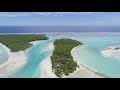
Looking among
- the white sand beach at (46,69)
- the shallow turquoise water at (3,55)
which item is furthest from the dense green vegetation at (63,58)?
the shallow turquoise water at (3,55)

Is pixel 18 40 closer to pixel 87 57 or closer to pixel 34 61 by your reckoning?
pixel 34 61

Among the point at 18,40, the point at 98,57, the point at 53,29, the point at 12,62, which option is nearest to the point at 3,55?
the point at 12,62

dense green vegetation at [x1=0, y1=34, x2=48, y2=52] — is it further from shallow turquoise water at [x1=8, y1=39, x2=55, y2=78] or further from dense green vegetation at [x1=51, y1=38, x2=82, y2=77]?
dense green vegetation at [x1=51, y1=38, x2=82, y2=77]

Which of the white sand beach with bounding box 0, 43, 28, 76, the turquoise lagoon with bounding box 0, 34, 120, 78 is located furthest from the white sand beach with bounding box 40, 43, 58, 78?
the white sand beach with bounding box 0, 43, 28, 76

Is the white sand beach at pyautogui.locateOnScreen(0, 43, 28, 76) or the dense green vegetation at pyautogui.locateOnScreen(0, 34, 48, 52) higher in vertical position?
the dense green vegetation at pyautogui.locateOnScreen(0, 34, 48, 52)

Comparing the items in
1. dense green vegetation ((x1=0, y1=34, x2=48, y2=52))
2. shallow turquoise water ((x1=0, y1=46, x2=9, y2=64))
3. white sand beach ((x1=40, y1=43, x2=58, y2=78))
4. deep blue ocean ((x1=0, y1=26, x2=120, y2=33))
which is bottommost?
white sand beach ((x1=40, y1=43, x2=58, y2=78))
